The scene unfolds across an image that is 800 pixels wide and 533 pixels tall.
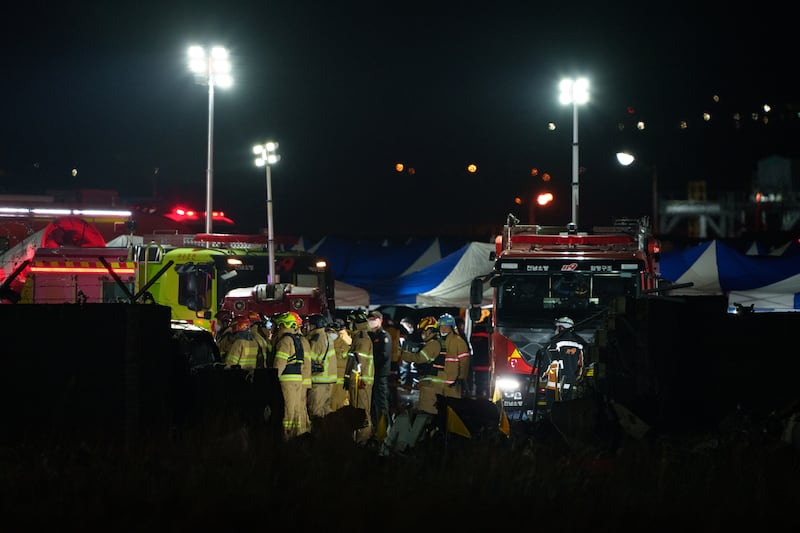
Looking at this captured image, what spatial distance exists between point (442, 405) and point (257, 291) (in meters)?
9.49

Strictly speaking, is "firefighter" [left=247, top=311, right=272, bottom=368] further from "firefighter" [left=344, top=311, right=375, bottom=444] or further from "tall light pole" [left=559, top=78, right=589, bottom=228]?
"tall light pole" [left=559, top=78, right=589, bottom=228]

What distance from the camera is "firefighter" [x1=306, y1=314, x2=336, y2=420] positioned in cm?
1409

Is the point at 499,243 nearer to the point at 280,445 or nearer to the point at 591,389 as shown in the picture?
the point at 591,389

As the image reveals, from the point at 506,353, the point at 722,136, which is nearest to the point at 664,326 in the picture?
the point at 506,353

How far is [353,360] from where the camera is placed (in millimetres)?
15492

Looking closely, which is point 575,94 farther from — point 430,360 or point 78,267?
point 430,360

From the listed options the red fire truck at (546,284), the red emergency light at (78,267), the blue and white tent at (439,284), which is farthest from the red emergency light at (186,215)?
the red fire truck at (546,284)

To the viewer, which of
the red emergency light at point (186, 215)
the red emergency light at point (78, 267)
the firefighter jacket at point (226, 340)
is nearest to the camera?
the firefighter jacket at point (226, 340)

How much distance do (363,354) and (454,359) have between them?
1.56 metres

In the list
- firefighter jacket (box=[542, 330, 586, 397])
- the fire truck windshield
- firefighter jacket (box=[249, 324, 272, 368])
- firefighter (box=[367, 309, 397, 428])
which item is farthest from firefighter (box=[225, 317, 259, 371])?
the fire truck windshield

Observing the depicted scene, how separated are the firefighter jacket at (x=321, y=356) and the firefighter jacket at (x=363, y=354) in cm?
94

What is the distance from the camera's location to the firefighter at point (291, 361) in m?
13.4

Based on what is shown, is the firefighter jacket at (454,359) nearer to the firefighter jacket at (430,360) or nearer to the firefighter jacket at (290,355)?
the firefighter jacket at (430,360)

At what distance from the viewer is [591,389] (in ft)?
35.3
